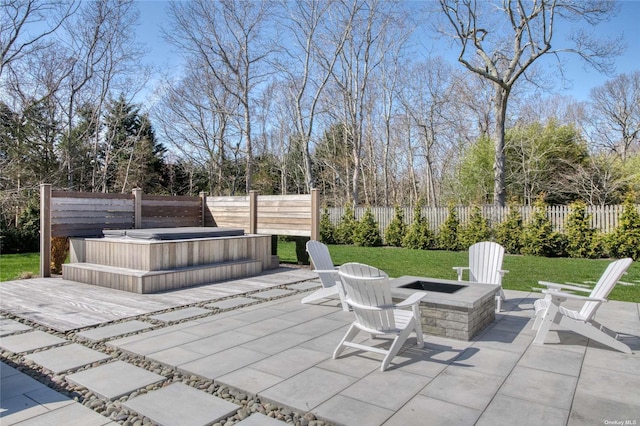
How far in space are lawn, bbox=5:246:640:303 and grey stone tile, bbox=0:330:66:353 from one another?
4.47 m

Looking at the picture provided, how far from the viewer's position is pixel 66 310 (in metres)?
5.19

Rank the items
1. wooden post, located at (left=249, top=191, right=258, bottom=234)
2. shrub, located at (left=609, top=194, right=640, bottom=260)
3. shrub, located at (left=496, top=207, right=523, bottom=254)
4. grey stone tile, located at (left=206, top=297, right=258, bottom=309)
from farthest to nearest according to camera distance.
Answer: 1. shrub, located at (left=496, top=207, right=523, bottom=254)
2. shrub, located at (left=609, top=194, right=640, bottom=260)
3. wooden post, located at (left=249, top=191, right=258, bottom=234)
4. grey stone tile, located at (left=206, top=297, right=258, bottom=309)

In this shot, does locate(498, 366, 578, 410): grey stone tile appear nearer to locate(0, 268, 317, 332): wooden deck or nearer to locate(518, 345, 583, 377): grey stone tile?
locate(518, 345, 583, 377): grey stone tile

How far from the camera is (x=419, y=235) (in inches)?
563

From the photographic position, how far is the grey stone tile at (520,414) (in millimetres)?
2396

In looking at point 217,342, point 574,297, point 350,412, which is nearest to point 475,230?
point 574,297

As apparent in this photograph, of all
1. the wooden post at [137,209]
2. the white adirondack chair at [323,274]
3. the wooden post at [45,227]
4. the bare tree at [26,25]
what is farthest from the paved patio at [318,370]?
the bare tree at [26,25]

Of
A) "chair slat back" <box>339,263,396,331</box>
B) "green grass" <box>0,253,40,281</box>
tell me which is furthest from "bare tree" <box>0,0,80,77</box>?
"chair slat back" <box>339,263,396,331</box>

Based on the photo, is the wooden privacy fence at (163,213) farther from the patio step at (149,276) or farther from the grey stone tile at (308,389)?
the grey stone tile at (308,389)

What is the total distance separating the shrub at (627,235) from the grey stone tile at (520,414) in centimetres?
1061

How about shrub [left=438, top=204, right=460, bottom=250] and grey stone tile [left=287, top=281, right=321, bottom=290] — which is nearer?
grey stone tile [left=287, top=281, right=321, bottom=290]

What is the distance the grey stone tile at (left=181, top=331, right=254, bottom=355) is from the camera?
376 cm

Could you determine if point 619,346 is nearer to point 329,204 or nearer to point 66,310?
point 66,310

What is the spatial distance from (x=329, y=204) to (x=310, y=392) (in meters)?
21.5
